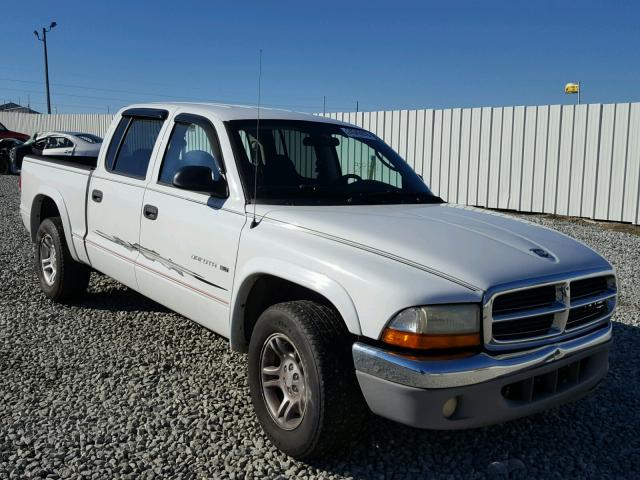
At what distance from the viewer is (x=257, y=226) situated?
131 inches

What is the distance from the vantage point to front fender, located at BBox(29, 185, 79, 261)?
5.31 metres

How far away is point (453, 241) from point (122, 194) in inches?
105

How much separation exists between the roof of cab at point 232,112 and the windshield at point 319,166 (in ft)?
0.27

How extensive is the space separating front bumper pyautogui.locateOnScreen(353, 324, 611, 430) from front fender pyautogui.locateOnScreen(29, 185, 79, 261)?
355 centimetres

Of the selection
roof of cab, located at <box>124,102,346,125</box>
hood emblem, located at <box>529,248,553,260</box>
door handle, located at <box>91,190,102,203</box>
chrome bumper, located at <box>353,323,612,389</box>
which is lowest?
chrome bumper, located at <box>353,323,612,389</box>

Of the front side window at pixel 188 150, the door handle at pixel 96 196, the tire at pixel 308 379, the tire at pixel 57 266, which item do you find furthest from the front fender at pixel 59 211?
the tire at pixel 308 379

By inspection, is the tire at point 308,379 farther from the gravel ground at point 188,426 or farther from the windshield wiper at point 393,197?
the windshield wiper at point 393,197

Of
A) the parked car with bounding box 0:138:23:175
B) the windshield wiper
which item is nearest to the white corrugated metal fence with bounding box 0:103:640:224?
the windshield wiper

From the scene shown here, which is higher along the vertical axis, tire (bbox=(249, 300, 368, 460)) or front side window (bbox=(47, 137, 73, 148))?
Result: front side window (bbox=(47, 137, 73, 148))

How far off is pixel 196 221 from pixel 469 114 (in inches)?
432

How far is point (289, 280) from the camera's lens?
9.85 feet

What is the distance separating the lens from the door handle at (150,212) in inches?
161

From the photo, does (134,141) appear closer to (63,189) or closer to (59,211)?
(63,189)

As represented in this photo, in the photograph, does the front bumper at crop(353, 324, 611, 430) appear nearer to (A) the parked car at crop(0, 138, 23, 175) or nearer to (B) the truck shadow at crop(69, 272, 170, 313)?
(B) the truck shadow at crop(69, 272, 170, 313)
